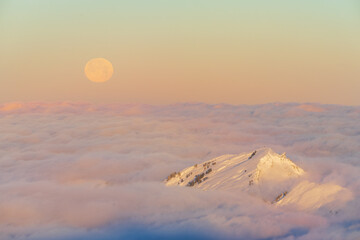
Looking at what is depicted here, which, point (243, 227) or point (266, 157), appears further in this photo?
point (266, 157)

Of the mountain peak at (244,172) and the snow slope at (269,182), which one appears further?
the mountain peak at (244,172)

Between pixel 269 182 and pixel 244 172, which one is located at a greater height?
pixel 244 172

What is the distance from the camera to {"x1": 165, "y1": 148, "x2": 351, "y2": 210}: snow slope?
63188 mm

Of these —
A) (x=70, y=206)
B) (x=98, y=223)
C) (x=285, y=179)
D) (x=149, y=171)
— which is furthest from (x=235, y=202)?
(x=149, y=171)

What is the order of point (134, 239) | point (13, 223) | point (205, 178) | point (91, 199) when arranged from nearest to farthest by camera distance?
point (134, 239) → point (205, 178) → point (13, 223) → point (91, 199)

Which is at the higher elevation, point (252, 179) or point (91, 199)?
point (91, 199)

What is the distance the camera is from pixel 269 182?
65.7 metres

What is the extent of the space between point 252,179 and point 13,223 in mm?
69903

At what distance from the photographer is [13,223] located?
282 ft

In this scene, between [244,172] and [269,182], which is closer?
[269,182]

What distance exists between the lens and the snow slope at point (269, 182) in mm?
63188

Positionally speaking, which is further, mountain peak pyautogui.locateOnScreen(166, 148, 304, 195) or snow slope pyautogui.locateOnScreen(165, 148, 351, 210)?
mountain peak pyautogui.locateOnScreen(166, 148, 304, 195)

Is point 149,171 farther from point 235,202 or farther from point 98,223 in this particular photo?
point 235,202

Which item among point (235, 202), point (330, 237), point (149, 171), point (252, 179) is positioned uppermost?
point (149, 171)
